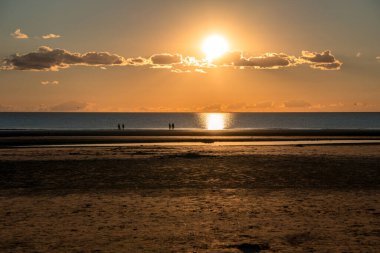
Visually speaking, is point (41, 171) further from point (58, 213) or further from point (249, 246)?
point (249, 246)

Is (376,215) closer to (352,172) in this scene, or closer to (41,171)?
(352,172)

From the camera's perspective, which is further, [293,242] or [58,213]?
[58,213]

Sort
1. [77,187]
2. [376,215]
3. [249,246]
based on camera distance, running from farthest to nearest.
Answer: [77,187] → [376,215] → [249,246]

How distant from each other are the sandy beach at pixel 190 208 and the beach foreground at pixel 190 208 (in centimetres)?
3

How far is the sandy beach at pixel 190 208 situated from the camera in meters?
13.0

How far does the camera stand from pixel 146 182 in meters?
24.6

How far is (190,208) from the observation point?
17562mm

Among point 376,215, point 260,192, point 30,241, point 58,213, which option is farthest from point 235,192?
point 30,241

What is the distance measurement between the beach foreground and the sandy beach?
3 cm

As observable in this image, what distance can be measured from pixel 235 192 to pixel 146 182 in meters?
5.39

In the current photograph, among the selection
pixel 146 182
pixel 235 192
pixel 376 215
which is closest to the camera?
pixel 376 215

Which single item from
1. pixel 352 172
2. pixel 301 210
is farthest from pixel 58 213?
pixel 352 172

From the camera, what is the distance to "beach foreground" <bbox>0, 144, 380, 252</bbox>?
12961 mm

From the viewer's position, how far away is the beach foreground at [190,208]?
1296 centimetres
